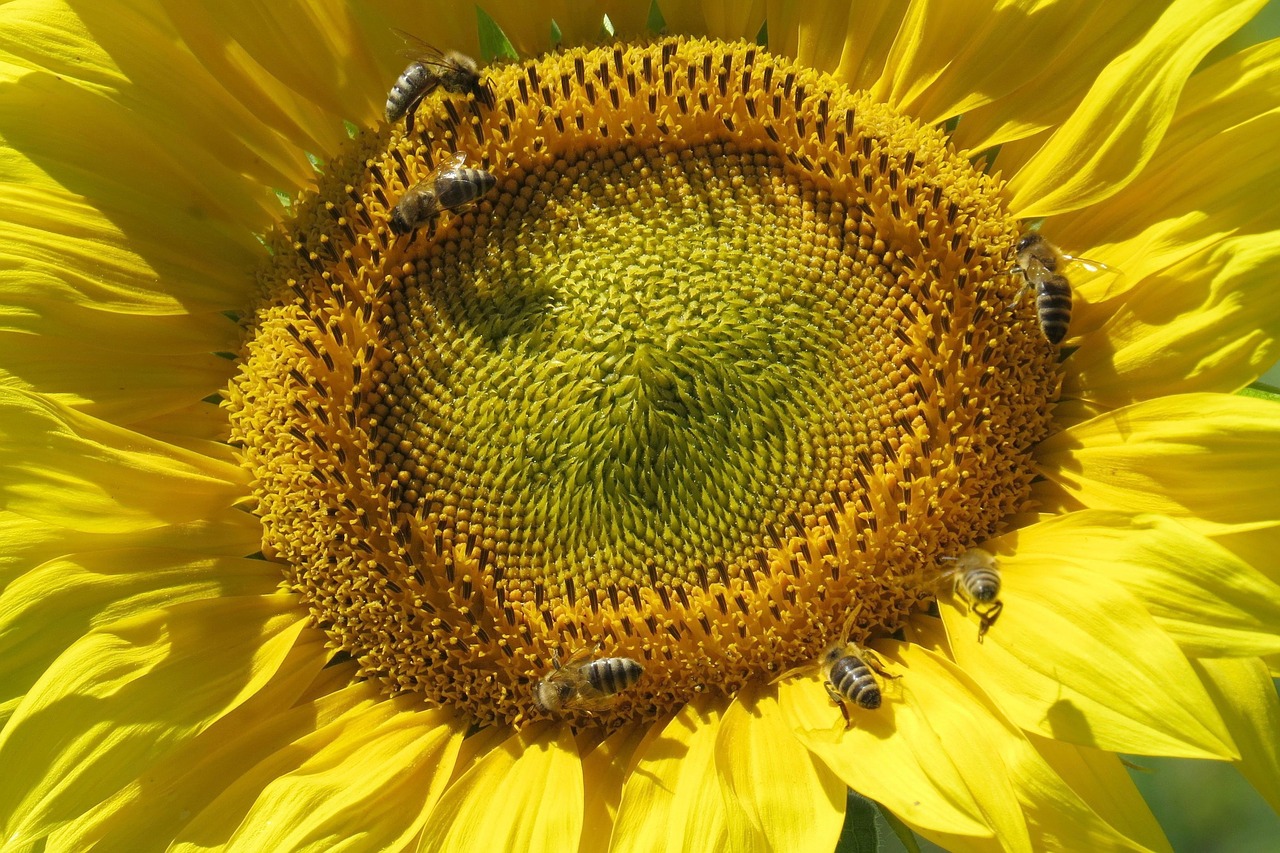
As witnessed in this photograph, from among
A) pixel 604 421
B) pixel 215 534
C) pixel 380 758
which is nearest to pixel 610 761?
pixel 380 758

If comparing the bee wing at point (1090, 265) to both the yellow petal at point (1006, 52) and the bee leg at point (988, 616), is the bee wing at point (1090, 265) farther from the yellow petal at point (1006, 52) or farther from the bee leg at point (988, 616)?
the bee leg at point (988, 616)

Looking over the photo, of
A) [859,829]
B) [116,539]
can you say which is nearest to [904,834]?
[859,829]

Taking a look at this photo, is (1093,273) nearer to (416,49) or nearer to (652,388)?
(652,388)

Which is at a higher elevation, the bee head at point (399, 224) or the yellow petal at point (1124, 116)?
the bee head at point (399, 224)

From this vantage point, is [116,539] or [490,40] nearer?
[116,539]

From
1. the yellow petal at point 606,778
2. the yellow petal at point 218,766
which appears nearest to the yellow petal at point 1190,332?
the yellow petal at point 606,778

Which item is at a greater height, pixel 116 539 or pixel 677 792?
pixel 116 539

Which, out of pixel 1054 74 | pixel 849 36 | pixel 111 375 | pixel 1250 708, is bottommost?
pixel 1250 708
